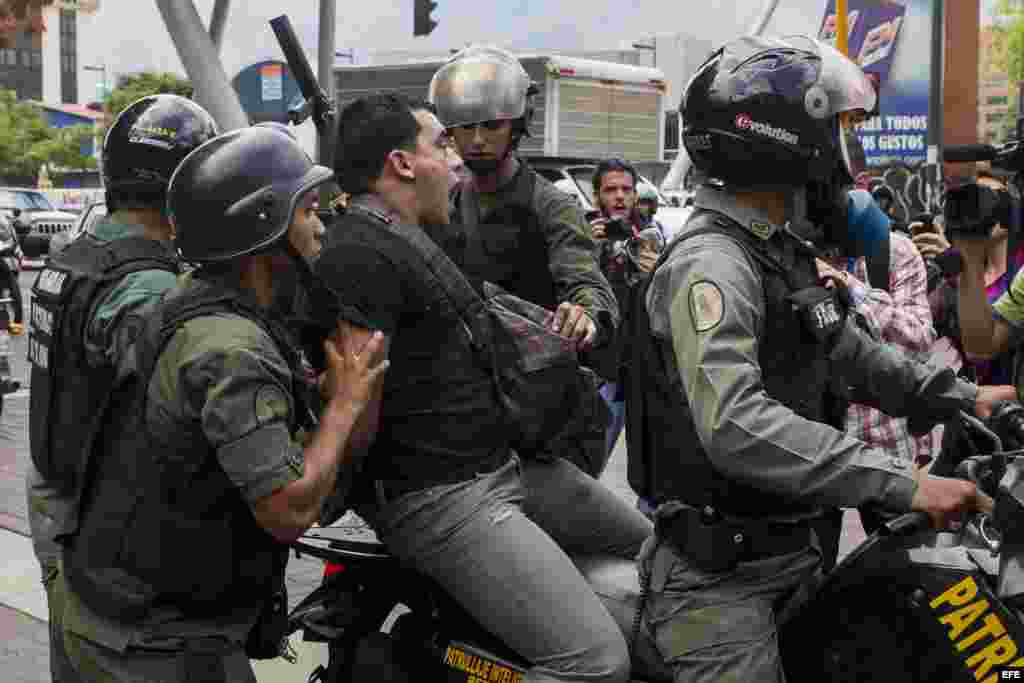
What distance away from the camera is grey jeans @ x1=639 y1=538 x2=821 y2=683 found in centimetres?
268

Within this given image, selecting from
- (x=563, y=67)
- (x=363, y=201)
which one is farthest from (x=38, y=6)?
(x=363, y=201)

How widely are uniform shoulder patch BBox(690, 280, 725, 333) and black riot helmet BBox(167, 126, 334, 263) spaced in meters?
0.84

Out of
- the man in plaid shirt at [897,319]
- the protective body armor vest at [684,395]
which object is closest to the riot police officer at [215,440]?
the protective body armor vest at [684,395]

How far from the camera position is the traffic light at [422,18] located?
1819 cm

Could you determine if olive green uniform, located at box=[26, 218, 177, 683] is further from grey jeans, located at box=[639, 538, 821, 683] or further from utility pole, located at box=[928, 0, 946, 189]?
utility pole, located at box=[928, 0, 946, 189]

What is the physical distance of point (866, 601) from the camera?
2.62 m

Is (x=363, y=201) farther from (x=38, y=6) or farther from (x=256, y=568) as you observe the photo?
(x=38, y=6)

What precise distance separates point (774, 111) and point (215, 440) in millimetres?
1225

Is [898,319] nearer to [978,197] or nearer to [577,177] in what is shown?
[978,197]

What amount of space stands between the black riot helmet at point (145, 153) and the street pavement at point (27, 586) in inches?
41.0

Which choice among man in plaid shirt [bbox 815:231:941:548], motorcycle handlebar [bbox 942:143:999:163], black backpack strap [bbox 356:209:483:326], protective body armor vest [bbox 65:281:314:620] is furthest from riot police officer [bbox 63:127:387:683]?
man in plaid shirt [bbox 815:231:941:548]

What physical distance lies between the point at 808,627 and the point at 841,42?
39.0 ft

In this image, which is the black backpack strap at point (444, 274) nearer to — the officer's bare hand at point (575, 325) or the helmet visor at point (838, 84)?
the officer's bare hand at point (575, 325)

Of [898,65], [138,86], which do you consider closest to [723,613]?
[898,65]
